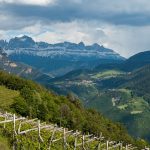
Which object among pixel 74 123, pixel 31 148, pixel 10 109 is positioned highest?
pixel 31 148

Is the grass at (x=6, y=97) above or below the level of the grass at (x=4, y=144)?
below

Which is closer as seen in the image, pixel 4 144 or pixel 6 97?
pixel 4 144

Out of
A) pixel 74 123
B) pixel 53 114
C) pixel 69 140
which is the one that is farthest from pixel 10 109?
pixel 69 140

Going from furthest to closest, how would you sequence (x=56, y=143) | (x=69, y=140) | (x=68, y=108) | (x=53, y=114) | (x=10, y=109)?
(x=68, y=108) < (x=53, y=114) < (x=10, y=109) < (x=69, y=140) < (x=56, y=143)

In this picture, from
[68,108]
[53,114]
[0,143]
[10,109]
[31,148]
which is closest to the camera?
[0,143]

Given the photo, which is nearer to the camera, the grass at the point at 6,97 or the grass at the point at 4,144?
the grass at the point at 4,144

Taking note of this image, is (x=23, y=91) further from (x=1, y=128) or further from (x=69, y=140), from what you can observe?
(x=1, y=128)

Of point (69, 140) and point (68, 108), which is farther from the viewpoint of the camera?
point (68, 108)

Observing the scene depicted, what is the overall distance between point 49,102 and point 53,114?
29.3ft

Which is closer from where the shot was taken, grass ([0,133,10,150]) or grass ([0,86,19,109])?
grass ([0,133,10,150])

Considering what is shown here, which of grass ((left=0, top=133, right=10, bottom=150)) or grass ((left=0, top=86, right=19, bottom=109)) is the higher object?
grass ((left=0, top=133, right=10, bottom=150))

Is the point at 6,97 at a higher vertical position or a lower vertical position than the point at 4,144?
lower

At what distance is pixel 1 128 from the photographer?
61.8 meters

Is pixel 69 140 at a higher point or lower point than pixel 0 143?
lower
